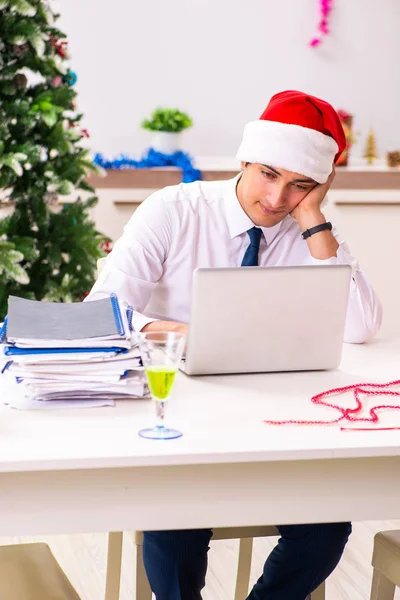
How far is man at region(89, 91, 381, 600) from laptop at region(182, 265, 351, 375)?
27 cm

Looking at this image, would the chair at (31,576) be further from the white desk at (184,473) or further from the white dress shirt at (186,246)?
the white dress shirt at (186,246)

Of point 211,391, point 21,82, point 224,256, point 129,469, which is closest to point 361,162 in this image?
point 21,82

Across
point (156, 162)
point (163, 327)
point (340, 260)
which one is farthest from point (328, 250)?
point (156, 162)

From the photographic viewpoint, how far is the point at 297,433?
50.5 inches

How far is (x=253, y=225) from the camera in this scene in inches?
86.1

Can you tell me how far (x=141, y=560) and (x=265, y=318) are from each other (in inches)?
24.6

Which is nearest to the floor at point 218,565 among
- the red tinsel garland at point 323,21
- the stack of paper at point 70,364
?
the stack of paper at point 70,364

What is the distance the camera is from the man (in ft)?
6.72

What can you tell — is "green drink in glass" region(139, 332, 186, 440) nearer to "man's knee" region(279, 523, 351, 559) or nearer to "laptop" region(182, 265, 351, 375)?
"laptop" region(182, 265, 351, 375)

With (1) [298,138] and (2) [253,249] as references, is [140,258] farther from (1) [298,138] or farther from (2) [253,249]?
(1) [298,138]

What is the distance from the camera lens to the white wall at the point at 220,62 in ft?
14.9

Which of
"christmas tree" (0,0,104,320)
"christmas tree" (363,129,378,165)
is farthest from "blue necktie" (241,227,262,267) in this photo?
A: "christmas tree" (363,129,378,165)

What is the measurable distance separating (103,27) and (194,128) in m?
0.70

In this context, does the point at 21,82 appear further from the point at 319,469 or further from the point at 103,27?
the point at 319,469
